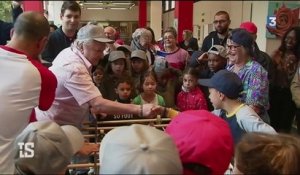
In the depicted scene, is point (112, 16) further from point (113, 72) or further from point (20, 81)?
point (20, 81)

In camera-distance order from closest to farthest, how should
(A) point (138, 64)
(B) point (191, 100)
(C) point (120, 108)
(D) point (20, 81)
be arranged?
1. (D) point (20, 81)
2. (C) point (120, 108)
3. (B) point (191, 100)
4. (A) point (138, 64)

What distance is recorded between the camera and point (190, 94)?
3.23 metres

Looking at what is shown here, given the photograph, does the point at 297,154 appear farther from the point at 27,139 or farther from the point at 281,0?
the point at 281,0

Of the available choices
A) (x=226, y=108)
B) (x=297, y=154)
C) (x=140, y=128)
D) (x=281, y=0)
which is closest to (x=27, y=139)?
(x=140, y=128)

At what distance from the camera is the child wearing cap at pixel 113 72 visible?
3.10 metres

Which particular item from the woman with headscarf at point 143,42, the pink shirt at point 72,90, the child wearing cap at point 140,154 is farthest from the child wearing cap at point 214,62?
the child wearing cap at point 140,154

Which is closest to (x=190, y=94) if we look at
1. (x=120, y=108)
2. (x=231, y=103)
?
(x=231, y=103)

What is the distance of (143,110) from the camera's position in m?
1.95

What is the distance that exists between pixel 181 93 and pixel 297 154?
2223 mm

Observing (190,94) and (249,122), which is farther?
(190,94)

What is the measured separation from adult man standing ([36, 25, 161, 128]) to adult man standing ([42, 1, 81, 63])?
2.75 ft

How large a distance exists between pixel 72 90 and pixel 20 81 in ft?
1.24

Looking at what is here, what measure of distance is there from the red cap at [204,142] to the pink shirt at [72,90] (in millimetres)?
933

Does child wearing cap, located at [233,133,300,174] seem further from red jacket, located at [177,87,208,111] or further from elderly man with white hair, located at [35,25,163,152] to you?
red jacket, located at [177,87,208,111]
